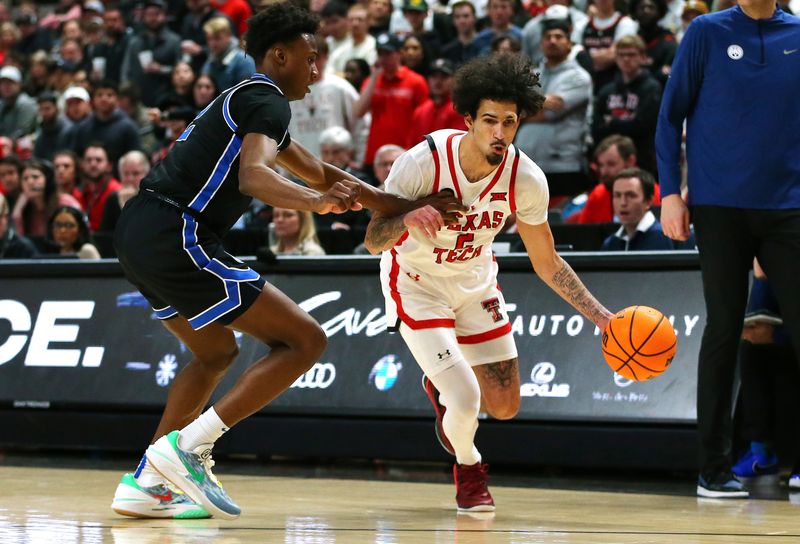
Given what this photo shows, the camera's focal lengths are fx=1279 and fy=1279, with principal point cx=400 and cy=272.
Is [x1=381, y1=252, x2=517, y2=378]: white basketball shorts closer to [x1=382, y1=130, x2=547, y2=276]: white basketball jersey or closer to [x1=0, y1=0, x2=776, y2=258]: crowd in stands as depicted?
[x1=382, y1=130, x2=547, y2=276]: white basketball jersey

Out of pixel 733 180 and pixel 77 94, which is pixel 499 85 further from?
pixel 77 94

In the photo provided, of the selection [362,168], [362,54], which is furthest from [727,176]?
[362,54]

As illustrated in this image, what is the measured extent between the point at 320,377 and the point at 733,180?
302 centimetres

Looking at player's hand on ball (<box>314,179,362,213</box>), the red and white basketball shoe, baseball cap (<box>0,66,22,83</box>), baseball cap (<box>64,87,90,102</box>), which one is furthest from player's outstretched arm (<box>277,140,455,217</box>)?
baseball cap (<box>0,66,22,83</box>)

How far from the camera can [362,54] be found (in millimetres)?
14586

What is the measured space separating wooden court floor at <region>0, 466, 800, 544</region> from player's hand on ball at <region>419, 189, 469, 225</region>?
4.54 ft

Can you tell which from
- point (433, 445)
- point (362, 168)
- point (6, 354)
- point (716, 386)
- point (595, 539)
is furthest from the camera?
point (362, 168)

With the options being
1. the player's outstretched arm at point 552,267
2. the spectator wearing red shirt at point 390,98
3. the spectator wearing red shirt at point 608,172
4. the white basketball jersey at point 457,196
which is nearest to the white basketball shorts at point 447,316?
the white basketball jersey at point 457,196

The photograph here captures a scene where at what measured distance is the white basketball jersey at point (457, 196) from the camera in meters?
6.08

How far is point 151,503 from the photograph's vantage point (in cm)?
568

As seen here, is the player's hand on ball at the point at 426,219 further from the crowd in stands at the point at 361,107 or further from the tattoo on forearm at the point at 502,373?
the crowd in stands at the point at 361,107

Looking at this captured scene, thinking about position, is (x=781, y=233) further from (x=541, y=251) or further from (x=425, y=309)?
(x=425, y=309)

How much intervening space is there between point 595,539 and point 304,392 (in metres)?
3.52

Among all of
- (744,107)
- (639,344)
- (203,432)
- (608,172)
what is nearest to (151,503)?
(203,432)
